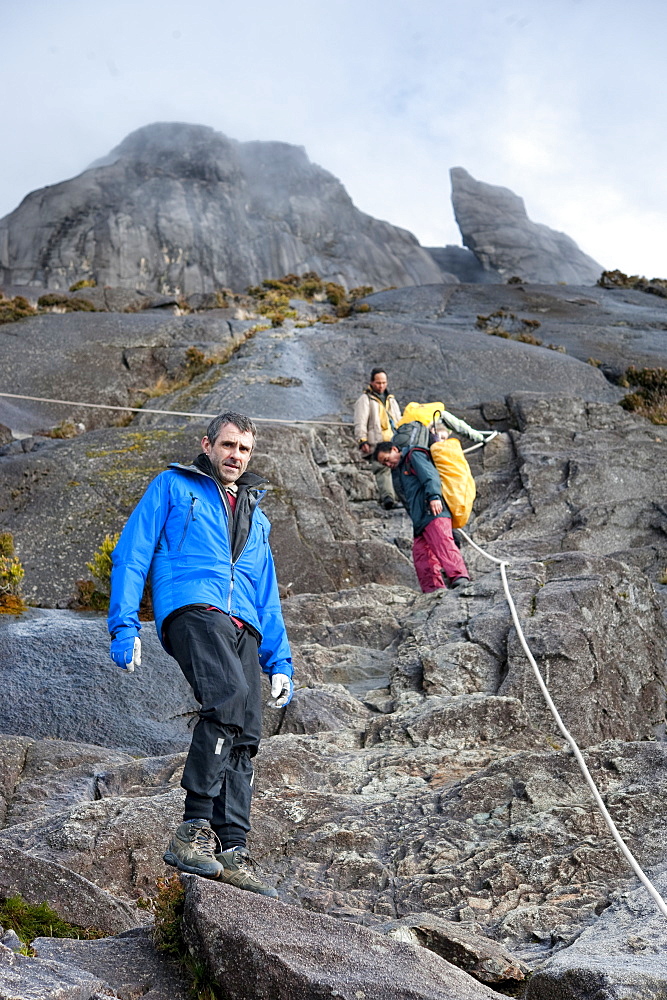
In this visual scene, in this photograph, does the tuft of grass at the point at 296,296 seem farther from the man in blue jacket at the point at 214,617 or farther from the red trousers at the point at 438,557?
the man in blue jacket at the point at 214,617

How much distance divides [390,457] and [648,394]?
445 inches

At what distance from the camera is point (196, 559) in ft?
15.1

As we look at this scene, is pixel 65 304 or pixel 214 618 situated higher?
pixel 65 304

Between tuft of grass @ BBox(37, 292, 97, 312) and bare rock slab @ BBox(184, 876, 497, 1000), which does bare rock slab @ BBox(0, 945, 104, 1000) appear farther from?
tuft of grass @ BBox(37, 292, 97, 312)

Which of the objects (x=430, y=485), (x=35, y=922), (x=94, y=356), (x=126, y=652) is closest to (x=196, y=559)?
(x=126, y=652)

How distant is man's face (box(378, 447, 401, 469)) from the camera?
9.93 meters

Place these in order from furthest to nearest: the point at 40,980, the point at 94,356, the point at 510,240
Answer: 1. the point at 510,240
2. the point at 94,356
3. the point at 40,980

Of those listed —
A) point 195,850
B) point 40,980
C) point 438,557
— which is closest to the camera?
point 40,980

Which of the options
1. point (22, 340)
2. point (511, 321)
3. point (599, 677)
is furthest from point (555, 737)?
point (511, 321)

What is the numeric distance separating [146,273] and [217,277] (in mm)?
4266

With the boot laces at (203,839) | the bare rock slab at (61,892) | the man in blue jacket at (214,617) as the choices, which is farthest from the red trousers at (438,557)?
the bare rock slab at (61,892)

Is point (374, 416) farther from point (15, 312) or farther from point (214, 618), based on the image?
point (15, 312)

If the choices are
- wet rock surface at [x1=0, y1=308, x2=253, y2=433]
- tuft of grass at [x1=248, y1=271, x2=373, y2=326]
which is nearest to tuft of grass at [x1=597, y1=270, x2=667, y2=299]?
tuft of grass at [x1=248, y1=271, x2=373, y2=326]

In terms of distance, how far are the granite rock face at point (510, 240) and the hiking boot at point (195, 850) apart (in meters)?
59.8
